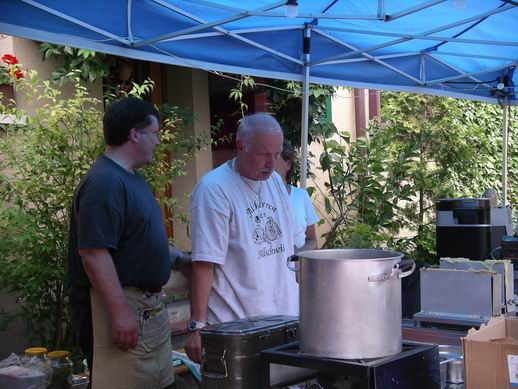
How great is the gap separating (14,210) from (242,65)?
6.70 ft

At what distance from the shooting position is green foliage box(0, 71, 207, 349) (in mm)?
4254

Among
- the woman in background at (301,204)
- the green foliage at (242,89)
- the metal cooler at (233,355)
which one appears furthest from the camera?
the green foliage at (242,89)

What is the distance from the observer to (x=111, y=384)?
8.87ft

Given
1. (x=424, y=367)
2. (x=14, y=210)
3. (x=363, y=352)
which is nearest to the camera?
(x=363, y=352)

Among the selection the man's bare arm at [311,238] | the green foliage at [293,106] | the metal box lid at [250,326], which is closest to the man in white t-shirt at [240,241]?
the metal box lid at [250,326]

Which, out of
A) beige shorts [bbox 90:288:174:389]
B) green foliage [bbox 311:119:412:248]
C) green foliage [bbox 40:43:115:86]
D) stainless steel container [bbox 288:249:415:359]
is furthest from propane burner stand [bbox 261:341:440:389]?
green foliage [bbox 311:119:412:248]

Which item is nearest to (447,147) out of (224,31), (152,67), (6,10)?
(152,67)

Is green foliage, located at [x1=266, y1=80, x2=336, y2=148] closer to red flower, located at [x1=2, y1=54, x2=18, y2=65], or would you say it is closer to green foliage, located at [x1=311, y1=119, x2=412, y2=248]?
green foliage, located at [x1=311, y1=119, x2=412, y2=248]

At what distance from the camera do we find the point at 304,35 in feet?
16.6

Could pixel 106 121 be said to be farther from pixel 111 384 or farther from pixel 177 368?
pixel 177 368

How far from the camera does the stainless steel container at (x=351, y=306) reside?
5.72ft

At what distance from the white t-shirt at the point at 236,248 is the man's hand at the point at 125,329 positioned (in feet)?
0.98

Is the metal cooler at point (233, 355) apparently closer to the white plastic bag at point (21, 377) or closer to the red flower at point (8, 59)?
the white plastic bag at point (21, 377)

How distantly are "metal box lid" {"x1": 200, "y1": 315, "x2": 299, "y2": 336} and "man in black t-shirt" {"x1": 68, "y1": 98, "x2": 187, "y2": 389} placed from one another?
704mm
